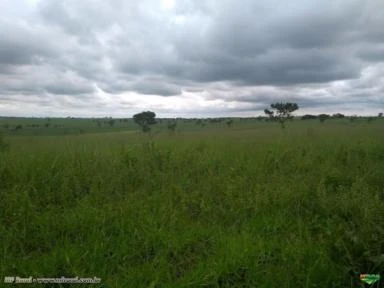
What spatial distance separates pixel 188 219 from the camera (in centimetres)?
453

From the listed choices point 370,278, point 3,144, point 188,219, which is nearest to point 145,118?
point 3,144

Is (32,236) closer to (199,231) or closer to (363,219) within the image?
(199,231)

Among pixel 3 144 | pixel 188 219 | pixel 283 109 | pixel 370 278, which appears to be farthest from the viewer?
pixel 283 109

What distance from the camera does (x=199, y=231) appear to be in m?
4.07

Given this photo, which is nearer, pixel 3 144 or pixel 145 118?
pixel 3 144

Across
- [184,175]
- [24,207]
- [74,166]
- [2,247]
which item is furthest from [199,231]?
[74,166]

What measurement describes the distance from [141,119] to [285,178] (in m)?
48.6

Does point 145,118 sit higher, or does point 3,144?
point 145,118

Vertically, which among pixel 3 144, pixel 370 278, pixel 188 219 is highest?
pixel 3 144

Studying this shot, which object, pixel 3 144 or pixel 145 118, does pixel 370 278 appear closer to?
pixel 3 144

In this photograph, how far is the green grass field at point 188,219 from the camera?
3.15m

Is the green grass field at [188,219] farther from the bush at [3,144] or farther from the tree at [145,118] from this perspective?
the tree at [145,118]

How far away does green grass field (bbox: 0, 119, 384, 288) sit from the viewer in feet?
10.3

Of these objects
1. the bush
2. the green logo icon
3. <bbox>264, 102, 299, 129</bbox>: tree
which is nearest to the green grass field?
the green logo icon
